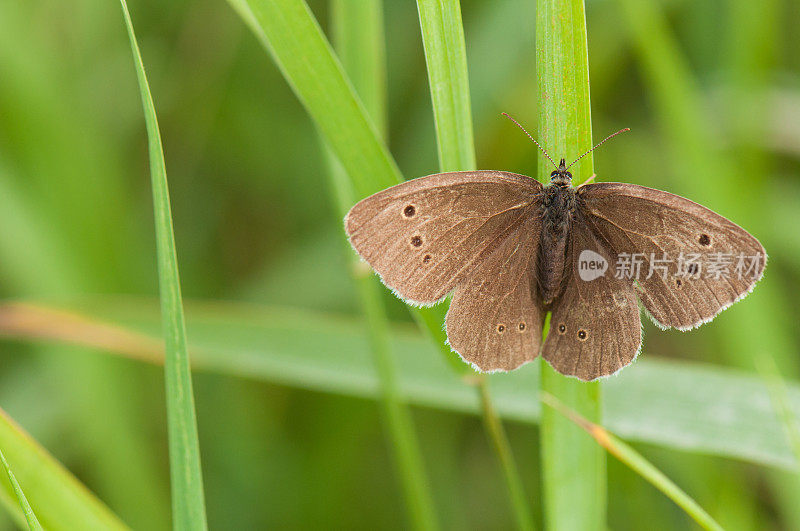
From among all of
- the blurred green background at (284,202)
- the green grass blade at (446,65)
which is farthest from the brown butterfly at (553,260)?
the blurred green background at (284,202)

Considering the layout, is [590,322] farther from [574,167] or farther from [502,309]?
[574,167]

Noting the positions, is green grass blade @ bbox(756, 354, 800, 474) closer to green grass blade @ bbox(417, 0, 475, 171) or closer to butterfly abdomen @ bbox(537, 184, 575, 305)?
butterfly abdomen @ bbox(537, 184, 575, 305)

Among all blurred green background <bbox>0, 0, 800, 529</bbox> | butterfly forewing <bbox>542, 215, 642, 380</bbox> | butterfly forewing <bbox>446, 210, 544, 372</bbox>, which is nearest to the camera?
butterfly forewing <bbox>542, 215, 642, 380</bbox>

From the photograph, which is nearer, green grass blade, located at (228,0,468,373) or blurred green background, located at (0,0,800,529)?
green grass blade, located at (228,0,468,373)

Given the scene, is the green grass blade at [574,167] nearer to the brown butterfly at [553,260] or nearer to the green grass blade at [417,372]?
the brown butterfly at [553,260]

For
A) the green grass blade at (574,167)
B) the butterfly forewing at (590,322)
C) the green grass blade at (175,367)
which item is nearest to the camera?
the green grass blade at (175,367)

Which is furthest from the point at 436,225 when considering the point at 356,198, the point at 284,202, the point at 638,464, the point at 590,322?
the point at 284,202

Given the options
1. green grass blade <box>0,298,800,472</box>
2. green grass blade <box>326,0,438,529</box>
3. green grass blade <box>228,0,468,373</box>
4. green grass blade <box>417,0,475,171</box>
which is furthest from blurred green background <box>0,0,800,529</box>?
green grass blade <box>417,0,475,171</box>
